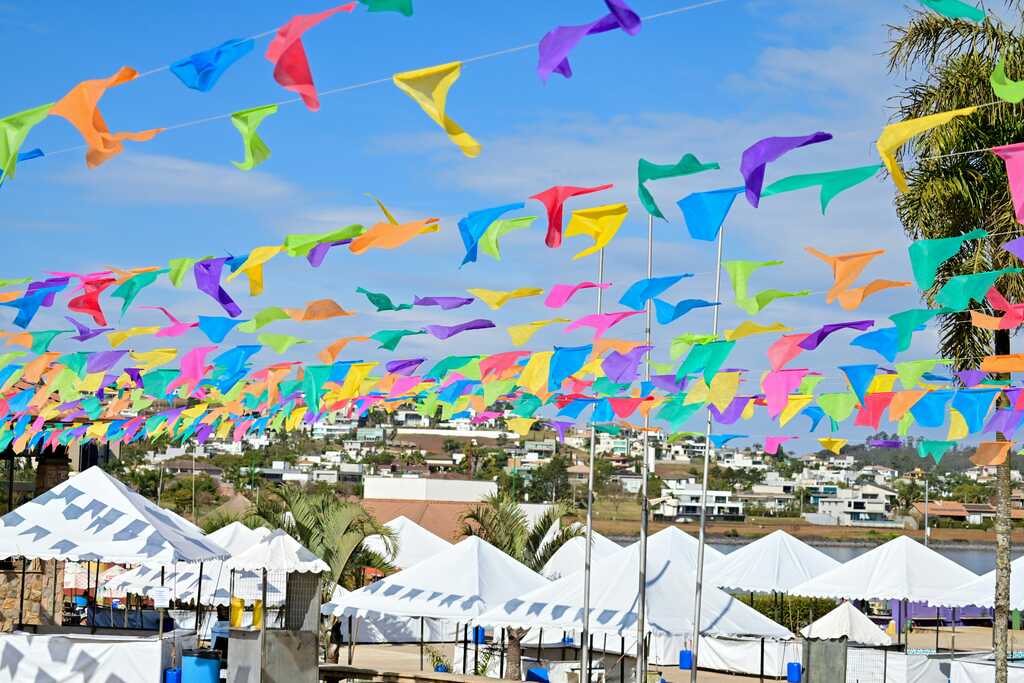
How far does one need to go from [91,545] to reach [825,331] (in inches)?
366

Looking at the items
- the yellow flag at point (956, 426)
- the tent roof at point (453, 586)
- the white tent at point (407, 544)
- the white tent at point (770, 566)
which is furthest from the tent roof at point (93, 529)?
the white tent at point (407, 544)

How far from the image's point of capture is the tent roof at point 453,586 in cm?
1661

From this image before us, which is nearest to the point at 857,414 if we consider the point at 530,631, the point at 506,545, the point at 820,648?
the point at 820,648

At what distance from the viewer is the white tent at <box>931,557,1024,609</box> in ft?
61.8

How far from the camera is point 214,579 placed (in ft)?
87.0

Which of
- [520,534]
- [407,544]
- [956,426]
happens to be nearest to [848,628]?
[520,534]

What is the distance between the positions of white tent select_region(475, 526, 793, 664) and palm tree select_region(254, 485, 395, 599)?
11.4 m

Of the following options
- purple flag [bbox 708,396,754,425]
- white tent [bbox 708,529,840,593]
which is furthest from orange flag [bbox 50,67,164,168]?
white tent [bbox 708,529,840,593]

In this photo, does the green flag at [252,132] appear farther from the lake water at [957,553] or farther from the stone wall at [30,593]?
the lake water at [957,553]

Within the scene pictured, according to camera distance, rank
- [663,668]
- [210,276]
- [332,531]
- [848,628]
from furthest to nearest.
→ 1. [332,531]
2. [663,668]
3. [848,628]
4. [210,276]

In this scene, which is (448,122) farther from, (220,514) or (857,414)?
(220,514)

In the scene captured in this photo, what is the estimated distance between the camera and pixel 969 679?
1727 centimetres

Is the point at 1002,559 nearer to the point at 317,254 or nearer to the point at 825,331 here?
the point at 825,331

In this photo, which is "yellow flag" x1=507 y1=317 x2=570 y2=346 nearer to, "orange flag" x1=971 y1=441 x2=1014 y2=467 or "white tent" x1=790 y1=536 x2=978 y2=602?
"orange flag" x1=971 y1=441 x2=1014 y2=467
